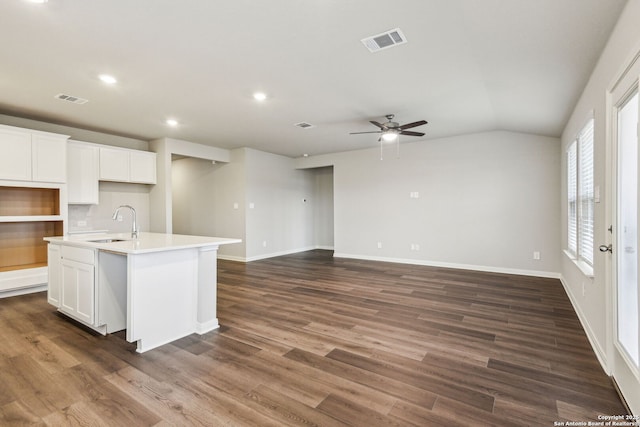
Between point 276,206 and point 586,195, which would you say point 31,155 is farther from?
point 586,195

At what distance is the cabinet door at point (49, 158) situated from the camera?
4.43 meters

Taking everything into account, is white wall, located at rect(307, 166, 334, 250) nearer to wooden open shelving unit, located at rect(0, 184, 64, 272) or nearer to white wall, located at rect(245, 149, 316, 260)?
white wall, located at rect(245, 149, 316, 260)

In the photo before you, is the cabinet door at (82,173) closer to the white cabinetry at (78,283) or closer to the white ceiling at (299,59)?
the white ceiling at (299,59)

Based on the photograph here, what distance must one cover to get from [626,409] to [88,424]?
311cm

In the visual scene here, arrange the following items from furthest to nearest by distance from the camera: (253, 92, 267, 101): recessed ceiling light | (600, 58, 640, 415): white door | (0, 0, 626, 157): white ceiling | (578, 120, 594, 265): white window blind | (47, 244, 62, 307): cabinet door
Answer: (253, 92, 267, 101): recessed ceiling light < (47, 244, 62, 307): cabinet door < (578, 120, 594, 265): white window blind < (0, 0, 626, 157): white ceiling < (600, 58, 640, 415): white door

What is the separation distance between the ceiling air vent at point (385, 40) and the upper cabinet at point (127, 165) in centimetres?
500

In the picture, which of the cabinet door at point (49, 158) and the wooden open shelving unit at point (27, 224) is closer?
Result: the cabinet door at point (49, 158)

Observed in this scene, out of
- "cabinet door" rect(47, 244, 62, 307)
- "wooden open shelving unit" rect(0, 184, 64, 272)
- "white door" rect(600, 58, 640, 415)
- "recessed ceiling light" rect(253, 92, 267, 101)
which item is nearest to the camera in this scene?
"white door" rect(600, 58, 640, 415)

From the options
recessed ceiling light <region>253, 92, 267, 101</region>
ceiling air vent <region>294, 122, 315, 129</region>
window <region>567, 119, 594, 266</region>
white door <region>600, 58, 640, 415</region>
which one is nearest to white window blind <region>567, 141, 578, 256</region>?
window <region>567, 119, 594, 266</region>

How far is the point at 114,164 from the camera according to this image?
553cm

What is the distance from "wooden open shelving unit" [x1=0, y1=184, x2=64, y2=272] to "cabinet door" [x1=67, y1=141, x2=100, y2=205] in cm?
26

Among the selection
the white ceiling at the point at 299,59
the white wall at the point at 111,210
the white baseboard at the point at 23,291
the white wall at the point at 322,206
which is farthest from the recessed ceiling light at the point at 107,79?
the white wall at the point at 322,206

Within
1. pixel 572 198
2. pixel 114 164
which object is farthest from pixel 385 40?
pixel 114 164

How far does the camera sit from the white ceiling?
7.16 feet
